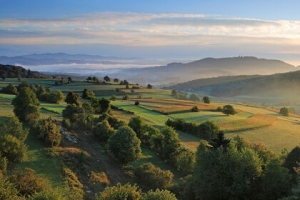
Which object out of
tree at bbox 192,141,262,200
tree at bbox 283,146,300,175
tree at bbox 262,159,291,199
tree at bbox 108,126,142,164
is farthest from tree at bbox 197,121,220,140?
tree at bbox 262,159,291,199

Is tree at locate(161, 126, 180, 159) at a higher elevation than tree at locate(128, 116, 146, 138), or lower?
lower

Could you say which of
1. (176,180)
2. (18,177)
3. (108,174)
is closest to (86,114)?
(108,174)

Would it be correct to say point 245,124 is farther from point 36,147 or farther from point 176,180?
point 36,147

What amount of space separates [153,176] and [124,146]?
20.6ft

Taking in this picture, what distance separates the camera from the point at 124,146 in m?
44.8

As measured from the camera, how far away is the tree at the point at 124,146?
147ft

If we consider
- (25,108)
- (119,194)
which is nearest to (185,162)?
(119,194)

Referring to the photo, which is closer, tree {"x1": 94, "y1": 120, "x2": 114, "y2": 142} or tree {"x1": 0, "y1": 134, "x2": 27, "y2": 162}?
tree {"x1": 0, "y1": 134, "x2": 27, "y2": 162}

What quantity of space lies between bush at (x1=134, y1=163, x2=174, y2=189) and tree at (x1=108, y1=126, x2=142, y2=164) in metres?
2.34

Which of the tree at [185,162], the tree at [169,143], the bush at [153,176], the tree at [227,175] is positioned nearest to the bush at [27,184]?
the bush at [153,176]

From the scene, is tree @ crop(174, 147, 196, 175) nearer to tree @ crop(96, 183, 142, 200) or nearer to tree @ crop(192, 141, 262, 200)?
tree @ crop(192, 141, 262, 200)

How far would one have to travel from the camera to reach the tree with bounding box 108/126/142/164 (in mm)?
44781

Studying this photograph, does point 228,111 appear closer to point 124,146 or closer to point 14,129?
point 124,146

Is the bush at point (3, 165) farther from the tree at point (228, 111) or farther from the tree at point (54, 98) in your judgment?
the tree at point (228, 111)
